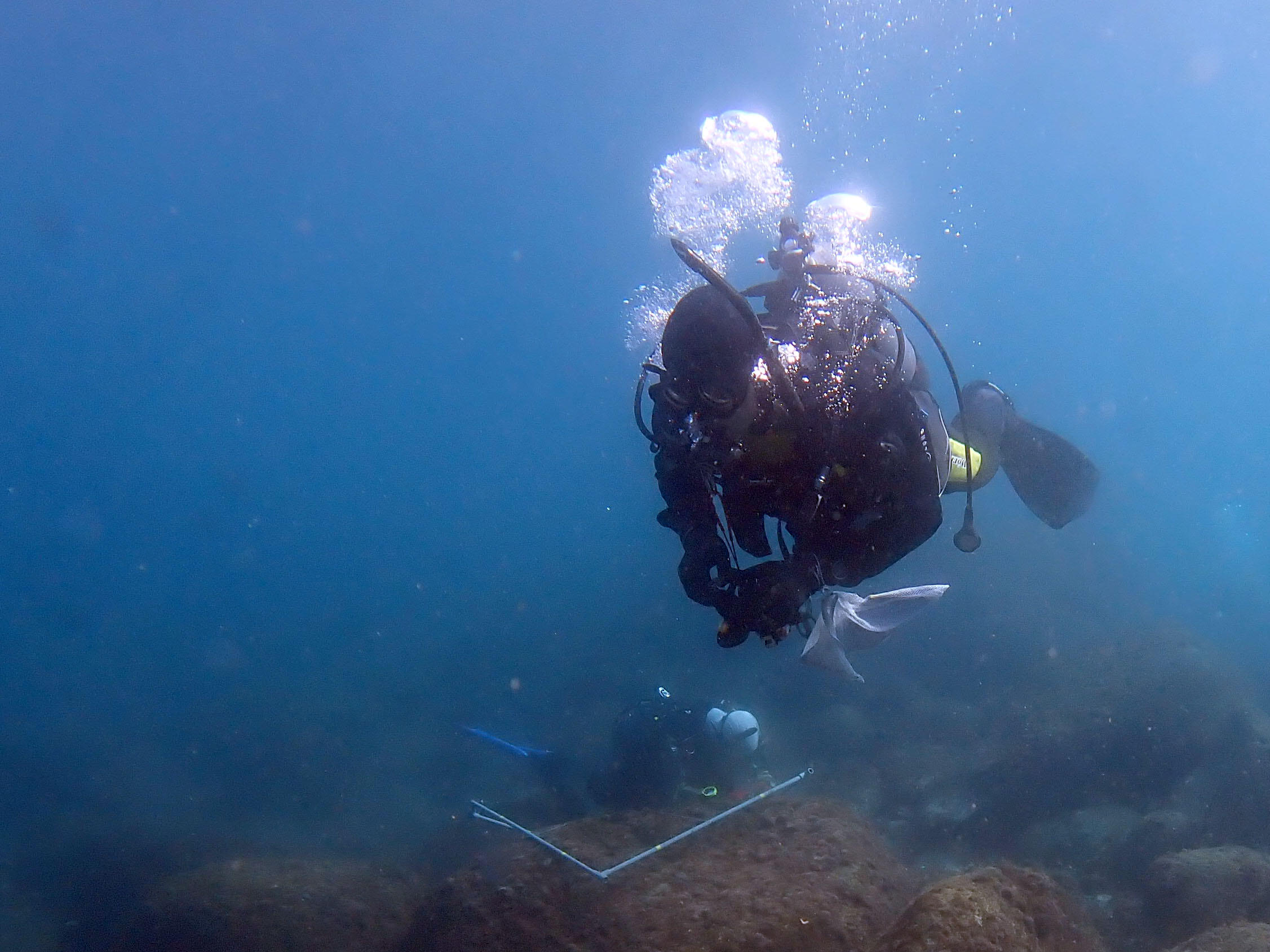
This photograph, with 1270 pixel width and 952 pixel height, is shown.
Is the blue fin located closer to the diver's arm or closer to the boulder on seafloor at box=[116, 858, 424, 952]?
the boulder on seafloor at box=[116, 858, 424, 952]

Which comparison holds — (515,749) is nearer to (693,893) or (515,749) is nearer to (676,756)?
(676,756)

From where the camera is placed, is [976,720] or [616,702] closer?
[976,720]

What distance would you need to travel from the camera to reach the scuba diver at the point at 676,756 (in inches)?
313

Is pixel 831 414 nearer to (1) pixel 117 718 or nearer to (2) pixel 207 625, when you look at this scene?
(1) pixel 117 718

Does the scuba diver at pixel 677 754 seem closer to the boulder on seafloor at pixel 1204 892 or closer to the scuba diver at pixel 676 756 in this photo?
the scuba diver at pixel 676 756

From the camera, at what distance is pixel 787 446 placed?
3277 millimetres

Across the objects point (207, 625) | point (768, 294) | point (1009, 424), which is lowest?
point (768, 294)

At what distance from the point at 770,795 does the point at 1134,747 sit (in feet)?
20.2

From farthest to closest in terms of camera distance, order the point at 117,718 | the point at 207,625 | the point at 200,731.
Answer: the point at 207,625, the point at 117,718, the point at 200,731

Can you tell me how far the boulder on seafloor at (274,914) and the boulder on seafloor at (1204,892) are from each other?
6.65m

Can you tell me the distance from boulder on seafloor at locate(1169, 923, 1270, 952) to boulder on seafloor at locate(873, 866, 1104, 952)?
1.86ft

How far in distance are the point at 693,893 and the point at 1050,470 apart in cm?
491

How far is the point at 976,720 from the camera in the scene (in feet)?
41.0

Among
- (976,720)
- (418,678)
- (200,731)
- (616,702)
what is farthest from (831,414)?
(200,731)
